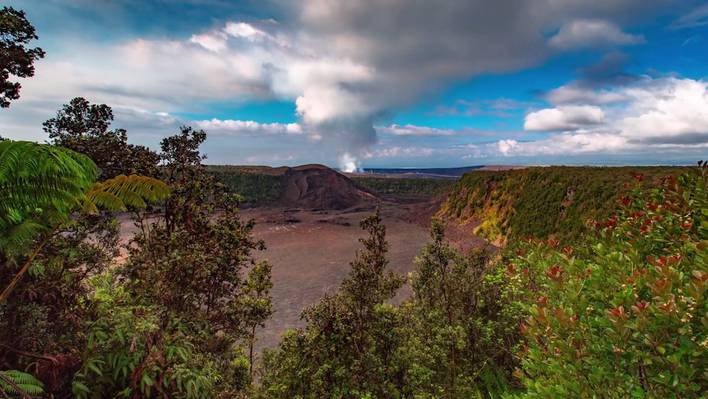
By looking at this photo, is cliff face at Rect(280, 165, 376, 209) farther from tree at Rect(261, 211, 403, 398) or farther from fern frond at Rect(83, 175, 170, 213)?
fern frond at Rect(83, 175, 170, 213)

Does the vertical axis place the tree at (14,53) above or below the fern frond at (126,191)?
above

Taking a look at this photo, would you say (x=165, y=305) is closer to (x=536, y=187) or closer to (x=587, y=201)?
(x=587, y=201)

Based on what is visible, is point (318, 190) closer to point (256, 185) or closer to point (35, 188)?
point (256, 185)

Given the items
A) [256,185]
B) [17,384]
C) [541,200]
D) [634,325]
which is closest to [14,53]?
[17,384]

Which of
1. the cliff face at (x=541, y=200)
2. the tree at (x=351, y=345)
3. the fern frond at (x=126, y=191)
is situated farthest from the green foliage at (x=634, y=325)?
the cliff face at (x=541, y=200)

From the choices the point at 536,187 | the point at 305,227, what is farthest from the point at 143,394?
the point at 305,227

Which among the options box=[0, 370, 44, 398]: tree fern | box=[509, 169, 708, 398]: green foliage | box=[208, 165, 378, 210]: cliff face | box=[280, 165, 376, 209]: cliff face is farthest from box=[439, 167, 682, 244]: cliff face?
box=[208, 165, 378, 210]: cliff face

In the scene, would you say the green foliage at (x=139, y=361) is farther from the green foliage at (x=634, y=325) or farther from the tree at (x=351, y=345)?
the green foliage at (x=634, y=325)
